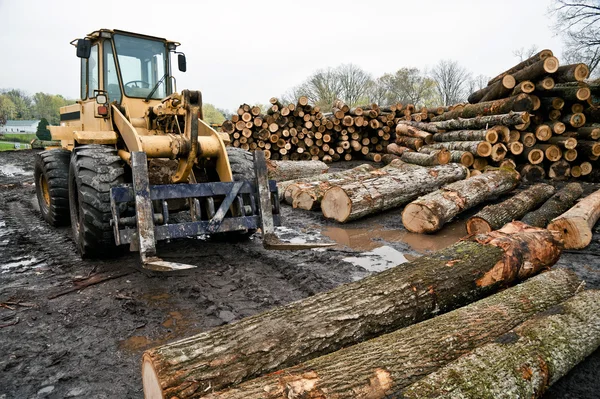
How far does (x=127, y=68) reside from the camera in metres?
5.78

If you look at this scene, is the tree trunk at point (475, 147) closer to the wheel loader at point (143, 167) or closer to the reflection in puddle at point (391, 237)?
the reflection in puddle at point (391, 237)

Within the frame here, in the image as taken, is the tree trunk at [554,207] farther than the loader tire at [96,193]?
Yes

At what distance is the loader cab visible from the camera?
18.5ft

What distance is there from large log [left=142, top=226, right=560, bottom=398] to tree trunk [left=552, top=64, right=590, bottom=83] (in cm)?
705

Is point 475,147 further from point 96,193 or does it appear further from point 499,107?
point 96,193

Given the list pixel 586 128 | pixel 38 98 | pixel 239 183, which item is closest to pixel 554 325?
pixel 239 183

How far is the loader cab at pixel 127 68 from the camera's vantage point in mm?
5637

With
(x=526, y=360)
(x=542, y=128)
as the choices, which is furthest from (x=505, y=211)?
(x=542, y=128)

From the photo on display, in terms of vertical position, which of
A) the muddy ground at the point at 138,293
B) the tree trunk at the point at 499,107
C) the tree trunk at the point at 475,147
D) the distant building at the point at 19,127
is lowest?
the muddy ground at the point at 138,293

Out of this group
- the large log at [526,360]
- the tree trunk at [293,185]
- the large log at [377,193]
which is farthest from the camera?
the tree trunk at [293,185]

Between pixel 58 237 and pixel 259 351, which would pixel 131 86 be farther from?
pixel 259 351

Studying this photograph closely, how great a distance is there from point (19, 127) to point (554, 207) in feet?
250

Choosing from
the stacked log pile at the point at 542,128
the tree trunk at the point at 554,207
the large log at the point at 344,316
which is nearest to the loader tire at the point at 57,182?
the large log at the point at 344,316

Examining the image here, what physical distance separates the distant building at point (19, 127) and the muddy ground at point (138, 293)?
6745cm
